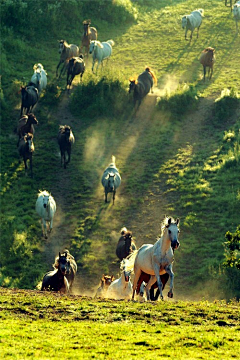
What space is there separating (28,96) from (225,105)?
1020 cm

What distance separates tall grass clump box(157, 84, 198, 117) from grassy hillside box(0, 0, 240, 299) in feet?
0.21

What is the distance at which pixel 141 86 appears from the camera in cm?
3444

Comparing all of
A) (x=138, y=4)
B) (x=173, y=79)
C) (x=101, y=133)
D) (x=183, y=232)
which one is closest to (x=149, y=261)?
(x=183, y=232)

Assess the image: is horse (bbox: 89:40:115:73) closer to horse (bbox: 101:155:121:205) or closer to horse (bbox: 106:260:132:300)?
horse (bbox: 101:155:121:205)

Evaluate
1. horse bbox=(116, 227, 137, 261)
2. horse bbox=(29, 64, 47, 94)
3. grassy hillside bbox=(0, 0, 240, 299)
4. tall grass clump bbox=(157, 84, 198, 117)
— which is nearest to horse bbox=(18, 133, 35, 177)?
grassy hillside bbox=(0, 0, 240, 299)

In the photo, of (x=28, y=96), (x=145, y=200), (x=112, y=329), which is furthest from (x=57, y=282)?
(x=28, y=96)

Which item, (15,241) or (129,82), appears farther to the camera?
(129,82)

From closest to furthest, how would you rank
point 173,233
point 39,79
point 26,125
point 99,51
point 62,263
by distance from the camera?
point 173,233
point 62,263
point 26,125
point 39,79
point 99,51

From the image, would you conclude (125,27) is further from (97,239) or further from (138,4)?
(97,239)

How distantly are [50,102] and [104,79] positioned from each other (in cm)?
342

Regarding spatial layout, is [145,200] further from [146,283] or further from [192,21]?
[192,21]

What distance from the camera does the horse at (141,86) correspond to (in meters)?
34.2

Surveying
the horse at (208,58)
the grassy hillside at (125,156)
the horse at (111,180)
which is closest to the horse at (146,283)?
the grassy hillside at (125,156)

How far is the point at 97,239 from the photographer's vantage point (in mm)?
24422
